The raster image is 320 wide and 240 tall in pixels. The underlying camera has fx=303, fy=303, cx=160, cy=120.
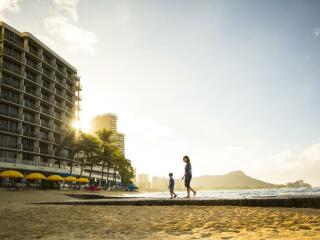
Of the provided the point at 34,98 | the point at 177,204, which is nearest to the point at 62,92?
the point at 34,98

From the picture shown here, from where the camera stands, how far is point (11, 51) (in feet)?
168

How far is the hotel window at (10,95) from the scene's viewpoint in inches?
1933

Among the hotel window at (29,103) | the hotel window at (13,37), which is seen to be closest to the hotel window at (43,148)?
the hotel window at (29,103)

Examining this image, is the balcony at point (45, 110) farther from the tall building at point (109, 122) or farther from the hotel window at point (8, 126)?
the tall building at point (109, 122)

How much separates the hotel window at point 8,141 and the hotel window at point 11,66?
1119cm

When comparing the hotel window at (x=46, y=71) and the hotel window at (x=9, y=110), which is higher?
the hotel window at (x=46, y=71)

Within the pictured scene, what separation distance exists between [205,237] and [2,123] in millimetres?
51706

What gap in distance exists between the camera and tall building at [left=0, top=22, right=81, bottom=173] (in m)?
49.1

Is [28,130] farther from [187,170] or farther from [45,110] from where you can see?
[187,170]

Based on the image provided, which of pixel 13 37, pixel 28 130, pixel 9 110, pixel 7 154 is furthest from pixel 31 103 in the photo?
pixel 13 37

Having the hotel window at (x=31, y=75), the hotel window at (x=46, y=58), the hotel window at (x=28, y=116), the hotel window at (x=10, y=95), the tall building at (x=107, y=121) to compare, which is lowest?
the hotel window at (x=28, y=116)

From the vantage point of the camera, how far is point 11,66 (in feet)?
168

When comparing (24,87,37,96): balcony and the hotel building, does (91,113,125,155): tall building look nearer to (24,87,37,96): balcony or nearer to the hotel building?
the hotel building

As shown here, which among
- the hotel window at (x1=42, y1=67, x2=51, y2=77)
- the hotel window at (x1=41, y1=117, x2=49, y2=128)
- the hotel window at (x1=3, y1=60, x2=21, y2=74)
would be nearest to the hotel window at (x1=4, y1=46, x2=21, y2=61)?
the hotel window at (x1=3, y1=60, x2=21, y2=74)
